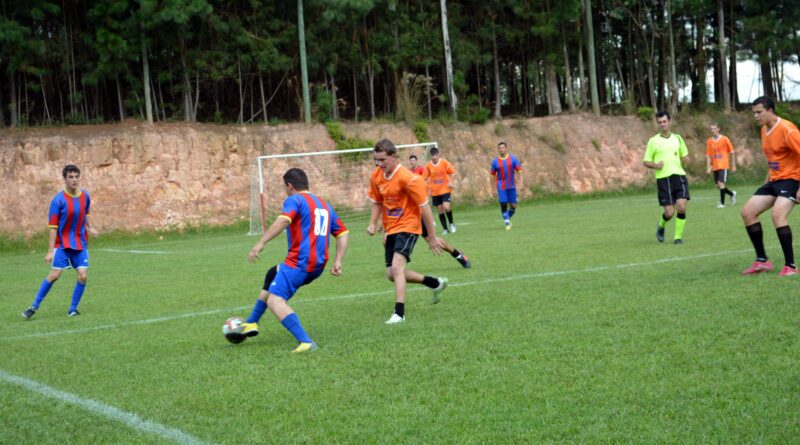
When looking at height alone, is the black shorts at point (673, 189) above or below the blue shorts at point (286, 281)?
above

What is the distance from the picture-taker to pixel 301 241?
755cm

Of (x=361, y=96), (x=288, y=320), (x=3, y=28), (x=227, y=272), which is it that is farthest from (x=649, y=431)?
(x=361, y=96)

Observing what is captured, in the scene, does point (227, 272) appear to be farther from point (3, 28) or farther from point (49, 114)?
point (49, 114)

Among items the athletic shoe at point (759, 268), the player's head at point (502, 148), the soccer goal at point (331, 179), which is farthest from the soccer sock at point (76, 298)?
the soccer goal at point (331, 179)

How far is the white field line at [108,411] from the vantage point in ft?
16.3

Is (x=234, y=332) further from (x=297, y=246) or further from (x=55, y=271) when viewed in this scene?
(x=55, y=271)

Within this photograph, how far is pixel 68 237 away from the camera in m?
11.0

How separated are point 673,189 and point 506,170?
7.16m

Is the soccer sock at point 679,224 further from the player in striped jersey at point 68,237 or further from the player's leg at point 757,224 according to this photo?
the player in striped jersey at point 68,237

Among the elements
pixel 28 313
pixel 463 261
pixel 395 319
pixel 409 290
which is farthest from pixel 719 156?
pixel 28 313

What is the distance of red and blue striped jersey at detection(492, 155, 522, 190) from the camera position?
21094mm

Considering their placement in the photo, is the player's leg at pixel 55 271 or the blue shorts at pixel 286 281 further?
the player's leg at pixel 55 271

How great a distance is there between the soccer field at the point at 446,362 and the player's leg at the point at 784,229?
0.20 m

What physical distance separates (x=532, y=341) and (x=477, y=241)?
35.7 feet
